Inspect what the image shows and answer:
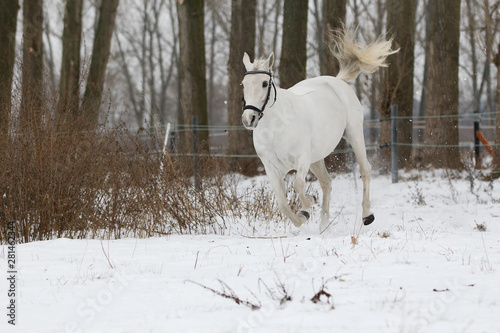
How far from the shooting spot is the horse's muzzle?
16.8 ft

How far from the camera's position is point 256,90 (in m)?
5.32

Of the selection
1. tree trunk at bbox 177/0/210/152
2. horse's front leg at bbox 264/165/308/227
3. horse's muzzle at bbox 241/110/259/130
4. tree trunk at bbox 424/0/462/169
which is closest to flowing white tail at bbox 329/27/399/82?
horse's front leg at bbox 264/165/308/227

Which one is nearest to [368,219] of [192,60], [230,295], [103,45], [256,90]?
[256,90]

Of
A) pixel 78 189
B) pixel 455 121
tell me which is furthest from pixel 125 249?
pixel 455 121

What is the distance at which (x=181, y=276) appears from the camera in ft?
12.8

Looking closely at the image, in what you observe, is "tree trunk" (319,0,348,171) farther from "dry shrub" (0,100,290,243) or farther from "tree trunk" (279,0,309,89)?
"dry shrub" (0,100,290,243)

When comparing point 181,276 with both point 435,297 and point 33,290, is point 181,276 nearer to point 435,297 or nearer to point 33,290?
point 33,290

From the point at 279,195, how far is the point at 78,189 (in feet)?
6.77

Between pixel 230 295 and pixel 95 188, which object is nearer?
pixel 230 295

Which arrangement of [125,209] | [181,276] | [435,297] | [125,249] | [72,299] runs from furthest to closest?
[125,209] < [125,249] < [181,276] < [72,299] < [435,297]

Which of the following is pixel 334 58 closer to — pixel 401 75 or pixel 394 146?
pixel 401 75

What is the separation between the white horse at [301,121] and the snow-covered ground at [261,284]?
77cm

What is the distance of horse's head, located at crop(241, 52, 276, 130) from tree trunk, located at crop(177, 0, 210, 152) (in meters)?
9.50

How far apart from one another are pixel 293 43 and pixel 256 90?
386 inches
